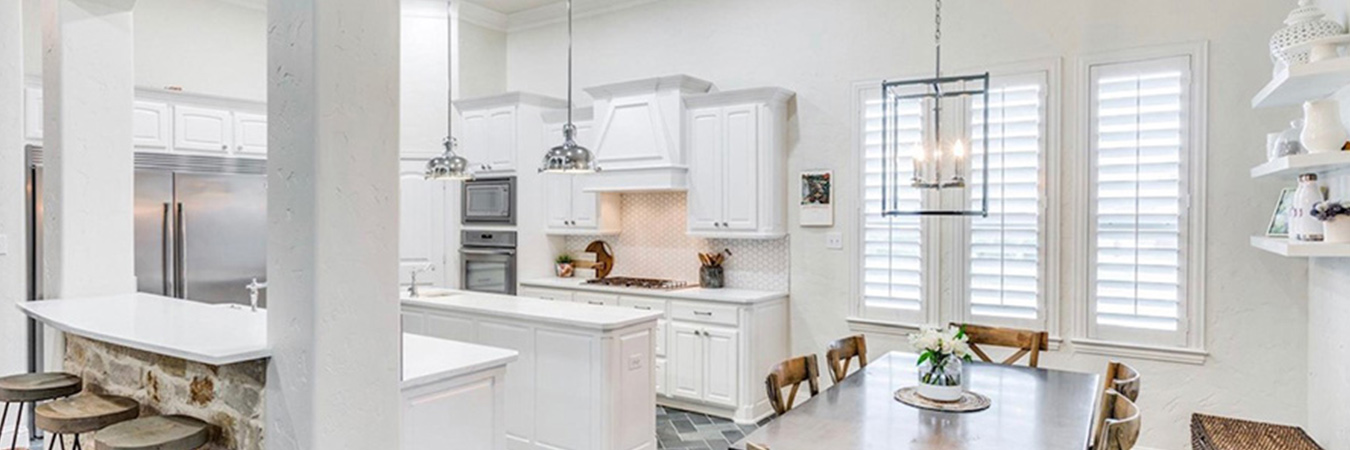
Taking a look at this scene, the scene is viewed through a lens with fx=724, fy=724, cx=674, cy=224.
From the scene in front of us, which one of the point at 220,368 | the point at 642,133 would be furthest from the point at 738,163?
the point at 220,368

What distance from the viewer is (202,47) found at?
5578 millimetres

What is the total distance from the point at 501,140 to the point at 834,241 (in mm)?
2975

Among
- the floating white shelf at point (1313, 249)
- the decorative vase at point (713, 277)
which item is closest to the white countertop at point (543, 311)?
the decorative vase at point (713, 277)

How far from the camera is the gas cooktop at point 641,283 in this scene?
5535mm

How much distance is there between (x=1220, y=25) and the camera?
3879 mm

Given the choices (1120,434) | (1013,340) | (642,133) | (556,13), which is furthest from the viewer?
(556,13)

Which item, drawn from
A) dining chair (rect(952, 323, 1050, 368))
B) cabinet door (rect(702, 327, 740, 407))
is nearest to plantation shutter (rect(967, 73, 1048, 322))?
dining chair (rect(952, 323, 1050, 368))

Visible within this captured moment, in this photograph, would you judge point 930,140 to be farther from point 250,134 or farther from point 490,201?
point 250,134

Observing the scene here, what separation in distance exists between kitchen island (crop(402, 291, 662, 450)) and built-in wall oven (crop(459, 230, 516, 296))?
186 cm

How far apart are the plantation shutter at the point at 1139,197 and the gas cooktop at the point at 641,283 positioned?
2.79 meters

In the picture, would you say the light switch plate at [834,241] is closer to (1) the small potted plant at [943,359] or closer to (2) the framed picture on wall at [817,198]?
(2) the framed picture on wall at [817,198]

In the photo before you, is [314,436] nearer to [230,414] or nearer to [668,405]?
[230,414]

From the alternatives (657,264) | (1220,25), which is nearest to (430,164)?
(657,264)

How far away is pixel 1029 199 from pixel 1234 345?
1.28 meters
